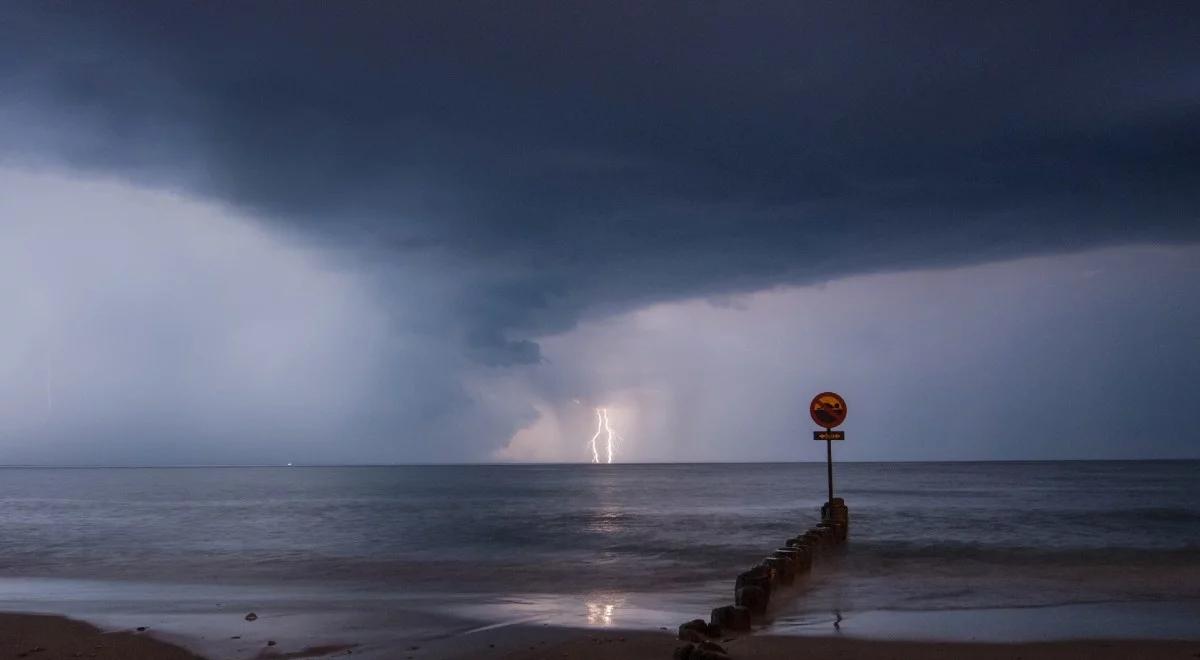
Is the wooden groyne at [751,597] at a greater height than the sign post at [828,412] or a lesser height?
lesser

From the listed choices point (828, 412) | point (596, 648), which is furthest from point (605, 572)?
point (596, 648)

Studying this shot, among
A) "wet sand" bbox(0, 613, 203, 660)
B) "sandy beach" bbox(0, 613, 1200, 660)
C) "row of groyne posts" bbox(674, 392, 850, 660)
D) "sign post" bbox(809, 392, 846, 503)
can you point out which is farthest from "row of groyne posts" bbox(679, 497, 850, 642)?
"wet sand" bbox(0, 613, 203, 660)

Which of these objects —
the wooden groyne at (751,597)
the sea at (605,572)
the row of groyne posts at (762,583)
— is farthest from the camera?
the sea at (605,572)

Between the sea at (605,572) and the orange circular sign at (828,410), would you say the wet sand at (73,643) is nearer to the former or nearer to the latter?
the sea at (605,572)

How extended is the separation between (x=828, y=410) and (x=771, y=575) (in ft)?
30.2

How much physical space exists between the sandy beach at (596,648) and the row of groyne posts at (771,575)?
0.32m

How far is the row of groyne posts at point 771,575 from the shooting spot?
10.8 metres

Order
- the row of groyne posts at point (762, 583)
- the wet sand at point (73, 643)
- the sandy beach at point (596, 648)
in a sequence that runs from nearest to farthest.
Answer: the sandy beach at point (596, 648)
the row of groyne posts at point (762, 583)
the wet sand at point (73, 643)

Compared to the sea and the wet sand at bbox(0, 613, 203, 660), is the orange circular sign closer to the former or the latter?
the sea

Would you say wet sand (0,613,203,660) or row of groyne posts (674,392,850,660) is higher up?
row of groyne posts (674,392,850,660)

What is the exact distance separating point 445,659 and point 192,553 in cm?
2434

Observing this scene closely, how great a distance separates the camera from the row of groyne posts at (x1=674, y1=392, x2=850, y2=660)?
35.5 feet

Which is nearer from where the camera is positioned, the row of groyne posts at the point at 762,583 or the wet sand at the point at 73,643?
the row of groyne posts at the point at 762,583

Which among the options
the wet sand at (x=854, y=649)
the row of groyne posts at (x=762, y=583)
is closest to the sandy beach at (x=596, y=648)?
the wet sand at (x=854, y=649)
